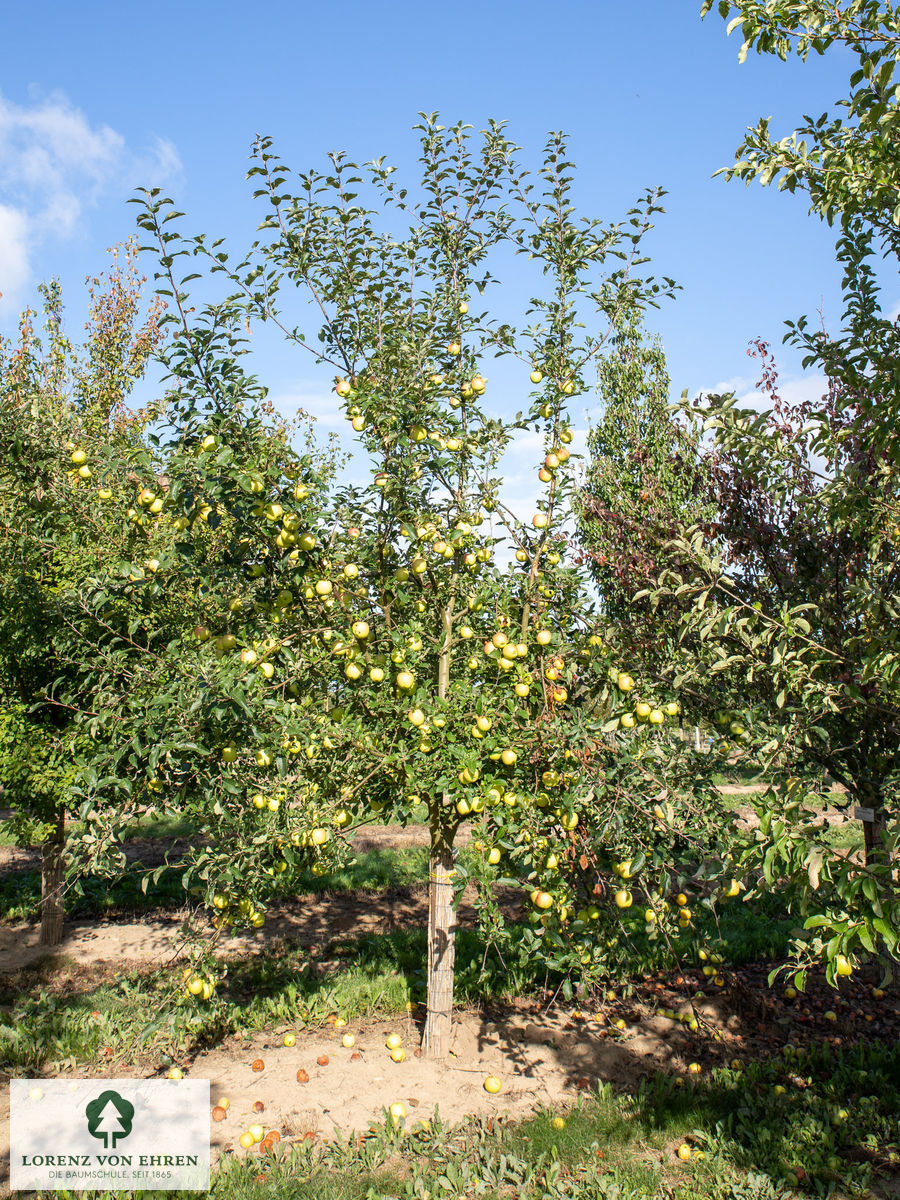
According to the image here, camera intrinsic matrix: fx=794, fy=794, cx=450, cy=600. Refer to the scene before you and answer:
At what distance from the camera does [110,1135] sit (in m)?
3.75

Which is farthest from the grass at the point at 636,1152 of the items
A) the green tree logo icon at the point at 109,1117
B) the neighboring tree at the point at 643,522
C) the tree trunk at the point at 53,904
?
the tree trunk at the point at 53,904

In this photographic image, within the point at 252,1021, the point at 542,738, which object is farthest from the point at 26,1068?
the point at 542,738

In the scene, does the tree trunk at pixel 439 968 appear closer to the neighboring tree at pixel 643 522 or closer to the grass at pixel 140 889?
the neighboring tree at pixel 643 522

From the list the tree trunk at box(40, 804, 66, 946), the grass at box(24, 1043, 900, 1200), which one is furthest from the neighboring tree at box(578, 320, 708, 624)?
the tree trunk at box(40, 804, 66, 946)

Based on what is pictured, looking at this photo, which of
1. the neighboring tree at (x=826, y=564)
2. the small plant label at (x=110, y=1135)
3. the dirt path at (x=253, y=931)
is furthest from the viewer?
the dirt path at (x=253, y=931)

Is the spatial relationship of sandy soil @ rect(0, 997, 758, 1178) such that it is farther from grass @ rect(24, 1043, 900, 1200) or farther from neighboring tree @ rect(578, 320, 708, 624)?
neighboring tree @ rect(578, 320, 708, 624)

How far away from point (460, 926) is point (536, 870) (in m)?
3.74

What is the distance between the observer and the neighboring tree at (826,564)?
244cm

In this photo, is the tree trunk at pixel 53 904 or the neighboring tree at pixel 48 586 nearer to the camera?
the neighboring tree at pixel 48 586

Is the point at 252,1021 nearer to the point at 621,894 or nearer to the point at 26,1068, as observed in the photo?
the point at 26,1068

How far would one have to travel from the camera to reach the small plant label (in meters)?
3.43

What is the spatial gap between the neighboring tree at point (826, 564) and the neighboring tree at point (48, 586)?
2.78 meters

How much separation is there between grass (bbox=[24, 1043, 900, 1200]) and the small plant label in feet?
0.64

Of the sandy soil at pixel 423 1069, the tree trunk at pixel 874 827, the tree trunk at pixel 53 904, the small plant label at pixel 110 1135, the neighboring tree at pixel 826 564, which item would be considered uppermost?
the neighboring tree at pixel 826 564
